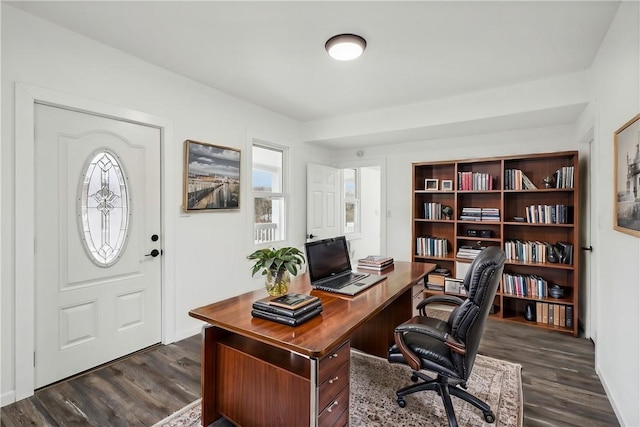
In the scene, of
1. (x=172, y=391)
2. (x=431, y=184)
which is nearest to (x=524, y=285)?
(x=431, y=184)

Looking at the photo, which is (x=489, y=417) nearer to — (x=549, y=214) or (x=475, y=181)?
(x=549, y=214)

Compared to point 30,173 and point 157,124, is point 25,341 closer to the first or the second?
point 30,173

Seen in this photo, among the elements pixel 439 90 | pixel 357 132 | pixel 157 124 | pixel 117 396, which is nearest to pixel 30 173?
pixel 157 124

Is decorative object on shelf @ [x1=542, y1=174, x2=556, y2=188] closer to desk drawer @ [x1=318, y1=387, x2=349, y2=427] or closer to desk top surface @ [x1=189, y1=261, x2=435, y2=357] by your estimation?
desk top surface @ [x1=189, y1=261, x2=435, y2=357]

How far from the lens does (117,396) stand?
7.00ft

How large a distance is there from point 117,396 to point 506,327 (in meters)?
3.61

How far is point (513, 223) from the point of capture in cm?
360

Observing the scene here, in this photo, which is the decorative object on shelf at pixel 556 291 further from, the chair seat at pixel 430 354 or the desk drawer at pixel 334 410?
the desk drawer at pixel 334 410

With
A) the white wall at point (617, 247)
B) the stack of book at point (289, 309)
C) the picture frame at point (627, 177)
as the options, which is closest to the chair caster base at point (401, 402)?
the stack of book at point (289, 309)

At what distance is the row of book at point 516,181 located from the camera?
3.57 metres

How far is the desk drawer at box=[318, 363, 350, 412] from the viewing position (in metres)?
1.45

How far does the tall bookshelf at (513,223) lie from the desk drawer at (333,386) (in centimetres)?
273

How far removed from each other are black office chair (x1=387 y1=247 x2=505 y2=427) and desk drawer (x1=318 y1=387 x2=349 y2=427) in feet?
1.38

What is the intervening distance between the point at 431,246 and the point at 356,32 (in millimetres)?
2853
